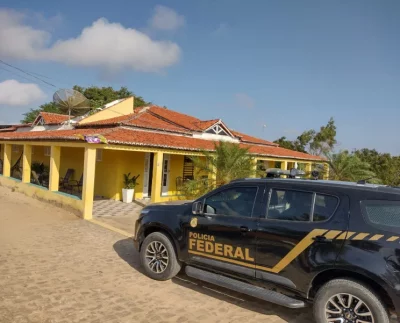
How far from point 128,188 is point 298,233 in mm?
10739

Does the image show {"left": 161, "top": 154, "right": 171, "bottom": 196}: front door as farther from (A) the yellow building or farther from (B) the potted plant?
(B) the potted plant

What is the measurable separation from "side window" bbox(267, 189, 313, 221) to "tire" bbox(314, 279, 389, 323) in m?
0.79

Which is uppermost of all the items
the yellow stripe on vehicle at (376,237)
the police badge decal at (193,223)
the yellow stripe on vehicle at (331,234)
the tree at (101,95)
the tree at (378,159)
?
the tree at (101,95)

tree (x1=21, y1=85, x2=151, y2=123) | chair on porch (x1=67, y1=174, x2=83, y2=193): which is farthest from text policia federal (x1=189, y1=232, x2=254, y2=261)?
tree (x1=21, y1=85, x2=151, y2=123)

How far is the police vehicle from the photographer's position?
Answer: 11.0ft

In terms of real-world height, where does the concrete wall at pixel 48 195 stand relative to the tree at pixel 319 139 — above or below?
below

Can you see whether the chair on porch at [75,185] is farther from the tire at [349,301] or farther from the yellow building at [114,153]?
the tire at [349,301]

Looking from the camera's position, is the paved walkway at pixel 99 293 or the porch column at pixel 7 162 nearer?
the paved walkway at pixel 99 293

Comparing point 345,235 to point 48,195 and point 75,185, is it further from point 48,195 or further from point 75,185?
point 75,185

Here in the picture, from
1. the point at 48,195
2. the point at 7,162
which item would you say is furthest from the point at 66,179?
the point at 7,162

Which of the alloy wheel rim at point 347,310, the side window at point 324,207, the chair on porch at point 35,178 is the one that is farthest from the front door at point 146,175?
the alloy wheel rim at point 347,310

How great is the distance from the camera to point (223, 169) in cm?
1162

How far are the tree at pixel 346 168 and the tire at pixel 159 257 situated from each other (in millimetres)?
11734

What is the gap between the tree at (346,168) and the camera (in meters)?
14.9
